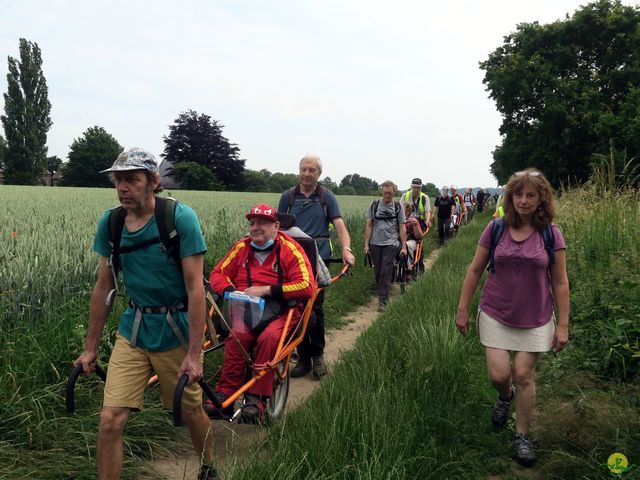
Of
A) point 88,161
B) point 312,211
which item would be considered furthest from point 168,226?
point 88,161

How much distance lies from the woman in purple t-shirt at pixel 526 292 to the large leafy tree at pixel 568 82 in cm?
2712

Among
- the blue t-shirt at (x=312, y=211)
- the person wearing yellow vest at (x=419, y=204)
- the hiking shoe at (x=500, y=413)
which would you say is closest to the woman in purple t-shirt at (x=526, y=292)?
the hiking shoe at (x=500, y=413)

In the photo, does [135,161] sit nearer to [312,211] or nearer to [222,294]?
[222,294]

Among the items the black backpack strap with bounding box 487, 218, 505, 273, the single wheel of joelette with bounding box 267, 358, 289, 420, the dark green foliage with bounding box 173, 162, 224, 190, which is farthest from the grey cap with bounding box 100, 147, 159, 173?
the dark green foliage with bounding box 173, 162, 224, 190

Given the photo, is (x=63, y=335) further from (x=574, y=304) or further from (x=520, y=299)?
(x=574, y=304)

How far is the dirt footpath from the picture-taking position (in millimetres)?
3248

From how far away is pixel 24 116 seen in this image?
196 feet

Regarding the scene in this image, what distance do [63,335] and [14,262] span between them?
2.45 ft

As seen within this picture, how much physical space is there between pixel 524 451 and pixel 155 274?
2455 mm

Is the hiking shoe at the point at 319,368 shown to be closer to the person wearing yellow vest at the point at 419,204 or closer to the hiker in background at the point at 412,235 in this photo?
the hiker in background at the point at 412,235

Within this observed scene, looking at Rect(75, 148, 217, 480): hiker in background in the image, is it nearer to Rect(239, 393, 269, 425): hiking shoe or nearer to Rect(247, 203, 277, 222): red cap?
Rect(239, 393, 269, 425): hiking shoe

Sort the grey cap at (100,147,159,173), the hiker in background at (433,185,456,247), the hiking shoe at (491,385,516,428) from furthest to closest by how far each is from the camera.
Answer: the hiker in background at (433,185,456,247)
the hiking shoe at (491,385,516,428)
the grey cap at (100,147,159,173)

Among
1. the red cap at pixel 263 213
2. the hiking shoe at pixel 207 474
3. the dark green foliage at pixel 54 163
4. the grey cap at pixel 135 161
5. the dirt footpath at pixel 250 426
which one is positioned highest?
the dark green foliage at pixel 54 163

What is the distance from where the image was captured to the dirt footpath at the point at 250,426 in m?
3.25
